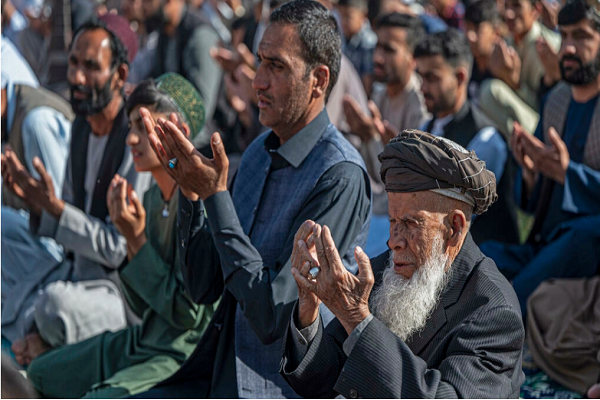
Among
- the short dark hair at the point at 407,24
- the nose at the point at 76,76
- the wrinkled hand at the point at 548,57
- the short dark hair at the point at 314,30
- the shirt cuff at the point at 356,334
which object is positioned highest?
the short dark hair at the point at 314,30

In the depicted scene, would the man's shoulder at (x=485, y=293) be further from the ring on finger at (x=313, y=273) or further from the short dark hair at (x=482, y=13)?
the short dark hair at (x=482, y=13)

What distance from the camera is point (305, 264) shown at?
249cm

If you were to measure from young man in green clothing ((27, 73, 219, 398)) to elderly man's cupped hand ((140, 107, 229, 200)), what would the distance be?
3.12 ft

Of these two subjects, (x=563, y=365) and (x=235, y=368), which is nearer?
(x=235, y=368)

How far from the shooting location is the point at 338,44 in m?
3.62

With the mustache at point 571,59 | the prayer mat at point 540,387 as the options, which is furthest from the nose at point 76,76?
the prayer mat at point 540,387

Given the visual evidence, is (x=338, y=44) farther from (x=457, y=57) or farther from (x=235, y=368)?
(x=457, y=57)

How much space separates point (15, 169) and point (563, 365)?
304cm

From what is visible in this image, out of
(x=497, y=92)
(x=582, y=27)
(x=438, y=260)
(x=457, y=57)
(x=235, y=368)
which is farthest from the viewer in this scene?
(x=497, y=92)

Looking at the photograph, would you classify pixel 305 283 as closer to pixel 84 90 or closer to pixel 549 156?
pixel 549 156

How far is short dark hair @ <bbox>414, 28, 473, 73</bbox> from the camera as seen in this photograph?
20.3 feet

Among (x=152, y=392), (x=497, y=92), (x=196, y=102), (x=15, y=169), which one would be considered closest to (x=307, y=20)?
(x=196, y=102)

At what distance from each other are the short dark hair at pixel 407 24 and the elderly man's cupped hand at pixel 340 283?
5.05 m

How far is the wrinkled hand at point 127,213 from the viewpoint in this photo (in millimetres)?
4043
